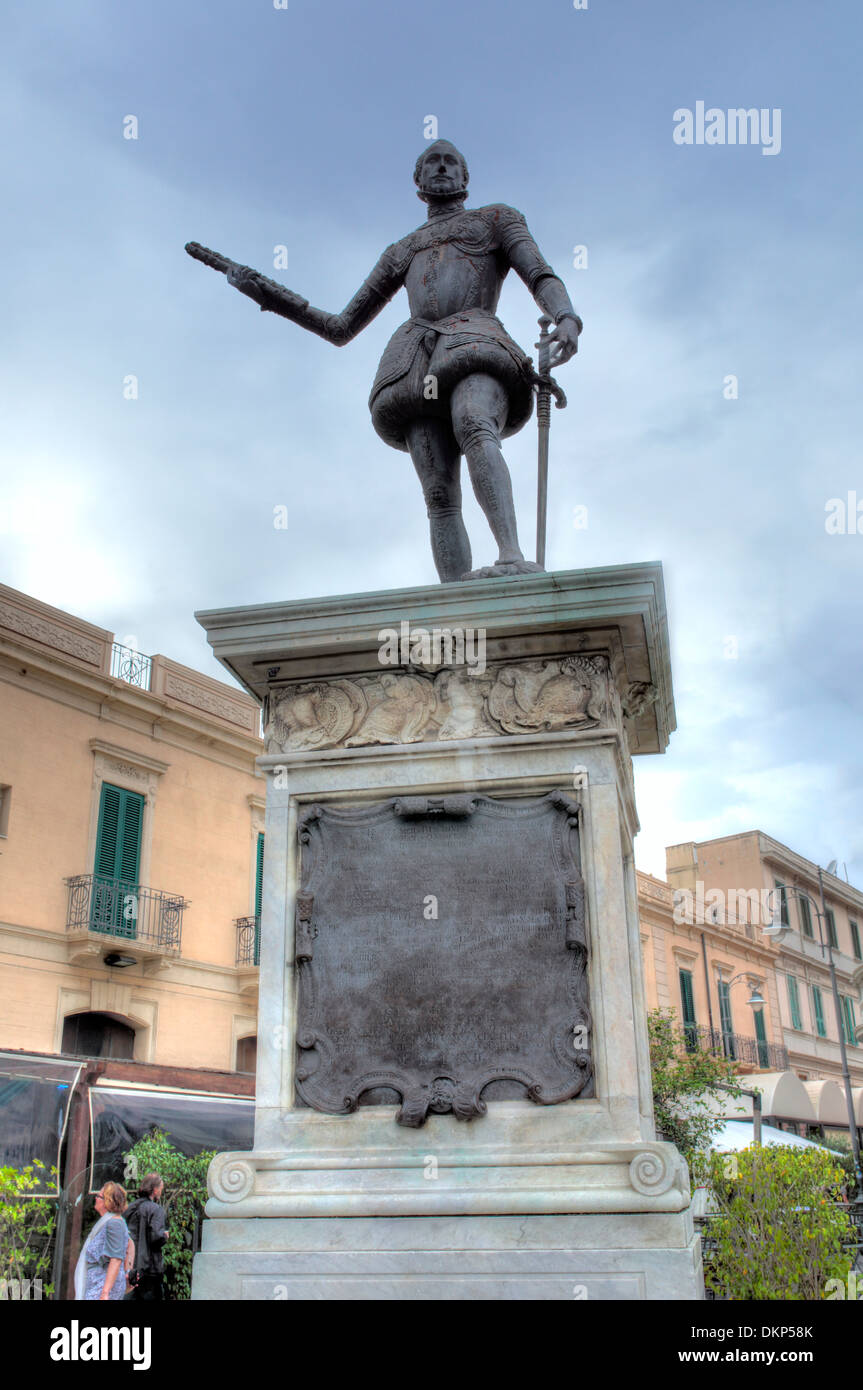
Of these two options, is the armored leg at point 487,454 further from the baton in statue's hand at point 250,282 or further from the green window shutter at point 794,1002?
the green window shutter at point 794,1002

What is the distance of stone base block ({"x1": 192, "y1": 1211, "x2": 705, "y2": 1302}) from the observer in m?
3.56

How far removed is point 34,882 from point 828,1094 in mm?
16560

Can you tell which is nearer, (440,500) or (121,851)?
(440,500)

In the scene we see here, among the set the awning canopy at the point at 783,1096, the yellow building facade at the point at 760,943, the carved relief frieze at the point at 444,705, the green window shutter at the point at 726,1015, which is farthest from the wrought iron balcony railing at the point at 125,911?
the green window shutter at the point at 726,1015

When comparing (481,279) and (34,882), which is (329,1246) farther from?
(34,882)

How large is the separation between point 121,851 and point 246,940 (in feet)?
11.0

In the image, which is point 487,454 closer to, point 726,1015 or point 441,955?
point 441,955

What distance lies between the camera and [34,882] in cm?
1981

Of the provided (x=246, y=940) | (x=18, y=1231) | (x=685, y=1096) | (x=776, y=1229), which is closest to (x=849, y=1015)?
(x=246, y=940)

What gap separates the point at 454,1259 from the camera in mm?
3658

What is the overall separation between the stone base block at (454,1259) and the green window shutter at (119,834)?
1789 cm

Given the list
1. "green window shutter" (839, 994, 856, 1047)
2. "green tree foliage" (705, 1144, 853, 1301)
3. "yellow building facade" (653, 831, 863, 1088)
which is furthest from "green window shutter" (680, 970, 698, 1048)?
"green tree foliage" (705, 1144, 853, 1301)

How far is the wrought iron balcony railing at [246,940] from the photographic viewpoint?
2298 centimetres

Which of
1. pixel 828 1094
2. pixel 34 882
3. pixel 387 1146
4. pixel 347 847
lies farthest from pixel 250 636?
pixel 828 1094
